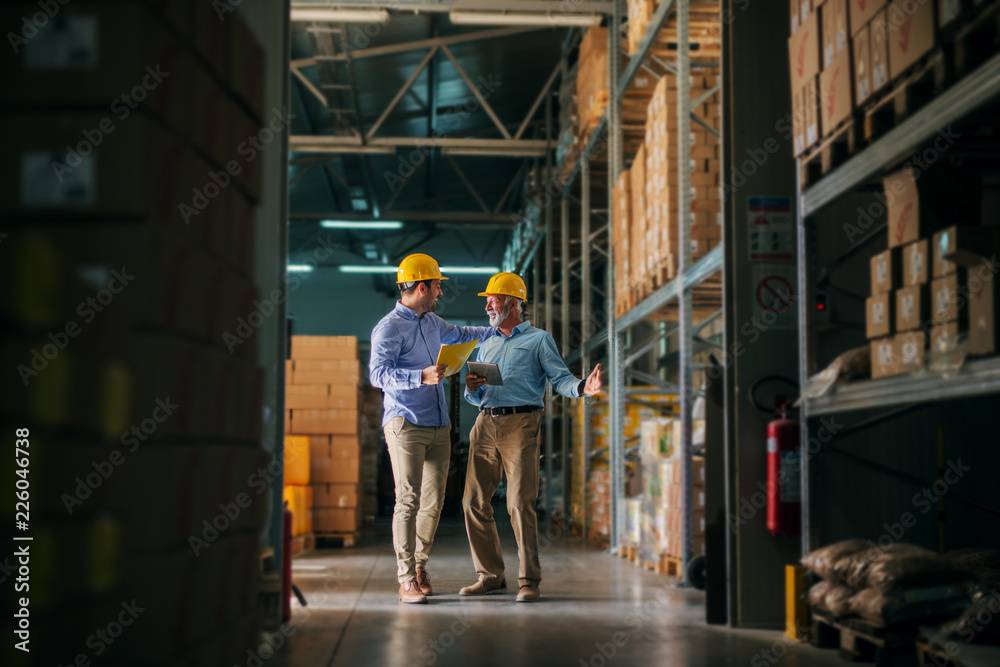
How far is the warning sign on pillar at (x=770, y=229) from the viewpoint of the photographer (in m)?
5.29

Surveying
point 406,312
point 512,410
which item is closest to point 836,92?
point 512,410

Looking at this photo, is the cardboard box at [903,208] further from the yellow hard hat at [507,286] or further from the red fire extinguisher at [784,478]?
the yellow hard hat at [507,286]

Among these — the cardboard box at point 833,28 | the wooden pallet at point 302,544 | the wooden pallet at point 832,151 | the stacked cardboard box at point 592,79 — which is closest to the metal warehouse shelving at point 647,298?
the stacked cardboard box at point 592,79

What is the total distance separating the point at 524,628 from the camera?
5094 mm

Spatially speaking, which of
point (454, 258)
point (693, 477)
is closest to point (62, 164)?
point (693, 477)

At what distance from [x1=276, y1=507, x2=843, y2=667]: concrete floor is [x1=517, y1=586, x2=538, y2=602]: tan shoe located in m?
0.09

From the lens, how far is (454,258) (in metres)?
24.7

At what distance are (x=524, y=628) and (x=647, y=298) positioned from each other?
422 centimetres

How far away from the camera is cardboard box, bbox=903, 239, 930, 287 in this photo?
3.87m

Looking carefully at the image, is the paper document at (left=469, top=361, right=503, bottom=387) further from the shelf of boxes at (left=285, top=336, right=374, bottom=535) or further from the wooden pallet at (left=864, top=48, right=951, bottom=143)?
the shelf of boxes at (left=285, top=336, right=374, bottom=535)

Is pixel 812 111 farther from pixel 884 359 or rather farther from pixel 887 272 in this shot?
pixel 884 359

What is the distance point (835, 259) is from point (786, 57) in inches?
49.4

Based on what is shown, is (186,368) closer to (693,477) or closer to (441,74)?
(693,477)

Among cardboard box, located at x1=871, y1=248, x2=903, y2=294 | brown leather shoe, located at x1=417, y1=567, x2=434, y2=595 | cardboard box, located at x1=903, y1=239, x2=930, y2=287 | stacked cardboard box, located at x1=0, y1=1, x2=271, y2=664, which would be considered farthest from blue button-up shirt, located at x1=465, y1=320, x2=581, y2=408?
stacked cardboard box, located at x1=0, y1=1, x2=271, y2=664
